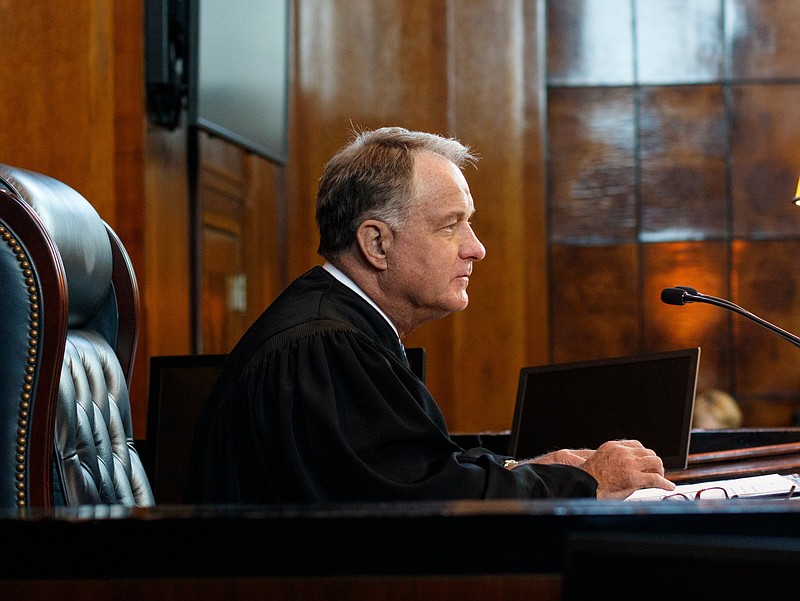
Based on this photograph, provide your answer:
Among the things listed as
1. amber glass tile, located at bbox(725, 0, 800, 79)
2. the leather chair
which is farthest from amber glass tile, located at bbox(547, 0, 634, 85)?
the leather chair

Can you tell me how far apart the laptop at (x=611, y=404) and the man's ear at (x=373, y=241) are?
476mm

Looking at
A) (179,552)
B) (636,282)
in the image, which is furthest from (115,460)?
(636,282)

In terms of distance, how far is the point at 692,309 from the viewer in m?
6.23

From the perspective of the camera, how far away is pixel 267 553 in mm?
724

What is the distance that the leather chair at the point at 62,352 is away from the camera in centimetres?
138

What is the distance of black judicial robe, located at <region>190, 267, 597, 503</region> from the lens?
143 centimetres

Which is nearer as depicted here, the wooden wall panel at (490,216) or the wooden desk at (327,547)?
the wooden desk at (327,547)

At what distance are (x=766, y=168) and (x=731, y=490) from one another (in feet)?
16.6

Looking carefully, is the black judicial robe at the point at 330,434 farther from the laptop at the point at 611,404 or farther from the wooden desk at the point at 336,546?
the wooden desk at the point at 336,546

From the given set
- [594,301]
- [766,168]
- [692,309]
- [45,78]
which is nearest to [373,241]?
[45,78]

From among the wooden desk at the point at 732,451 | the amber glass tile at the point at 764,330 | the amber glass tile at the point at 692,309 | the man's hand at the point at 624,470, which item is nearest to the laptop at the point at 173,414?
the wooden desk at the point at 732,451

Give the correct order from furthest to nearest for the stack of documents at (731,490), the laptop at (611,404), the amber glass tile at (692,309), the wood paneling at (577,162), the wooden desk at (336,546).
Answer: the amber glass tile at (692,309) < the wood paneling at (577,162) < the laptop at (611,404) < the stack of documents at (731,490) < the wooden desk at (336,546)

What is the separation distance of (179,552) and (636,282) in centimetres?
576

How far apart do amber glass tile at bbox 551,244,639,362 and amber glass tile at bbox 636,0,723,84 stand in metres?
1.14
